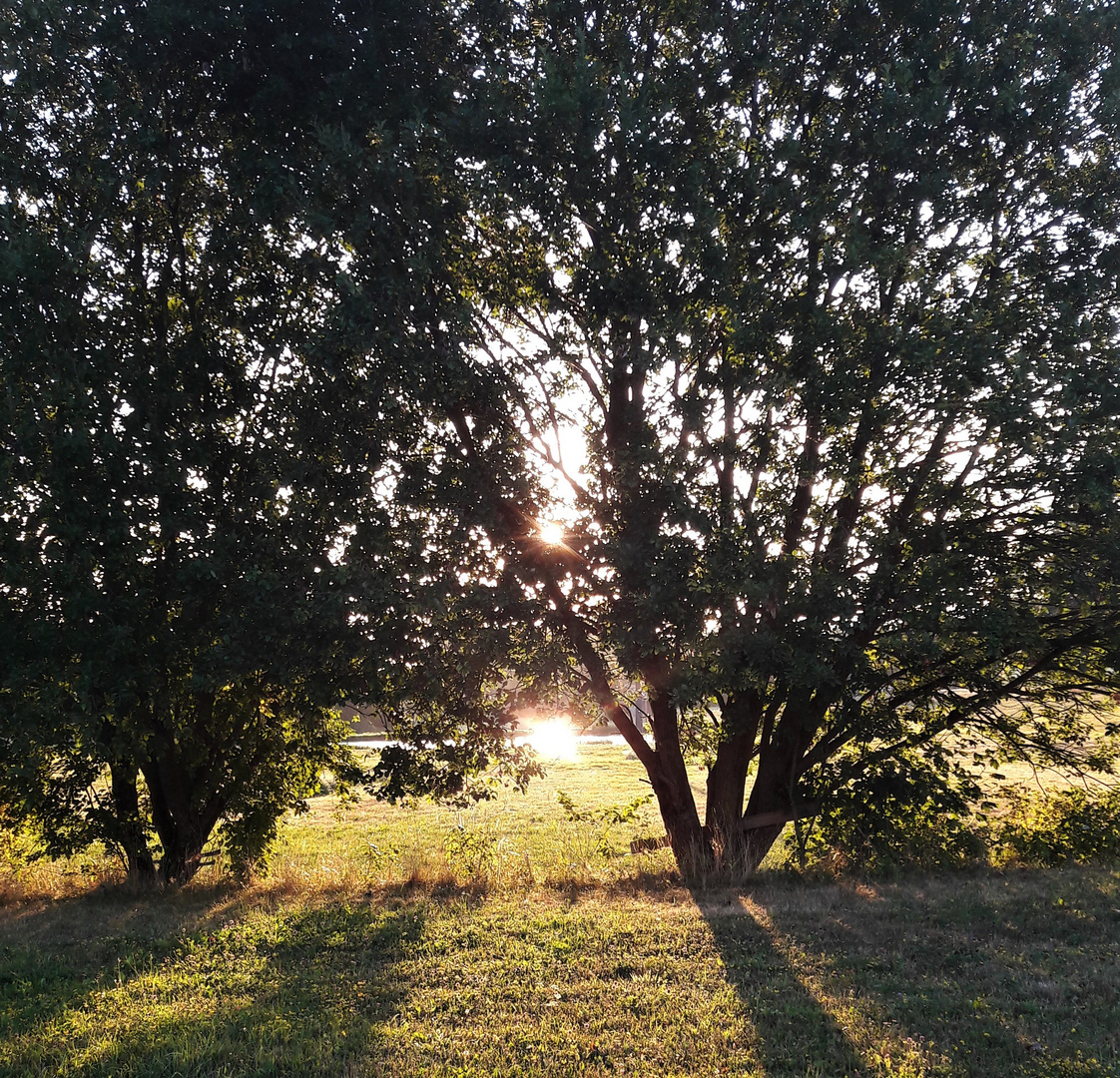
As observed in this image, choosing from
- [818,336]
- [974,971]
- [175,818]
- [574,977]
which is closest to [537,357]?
[818,336]

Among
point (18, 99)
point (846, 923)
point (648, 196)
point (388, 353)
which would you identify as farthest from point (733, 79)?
point (846, 923)

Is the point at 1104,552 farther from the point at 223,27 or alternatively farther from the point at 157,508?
the point at 223,27

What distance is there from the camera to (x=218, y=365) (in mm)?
8984

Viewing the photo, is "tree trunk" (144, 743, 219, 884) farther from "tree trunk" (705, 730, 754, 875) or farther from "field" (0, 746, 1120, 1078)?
"tree trunk" (705, 730, 754, 875)

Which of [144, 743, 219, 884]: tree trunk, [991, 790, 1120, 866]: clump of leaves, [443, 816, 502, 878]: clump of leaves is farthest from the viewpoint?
[144, 743, 219, 884]: tree trunk

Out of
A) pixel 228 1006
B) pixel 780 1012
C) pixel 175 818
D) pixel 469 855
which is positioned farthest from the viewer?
pixel 175 818

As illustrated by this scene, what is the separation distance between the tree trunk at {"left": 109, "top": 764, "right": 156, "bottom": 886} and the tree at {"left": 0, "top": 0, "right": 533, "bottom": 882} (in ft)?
5.92

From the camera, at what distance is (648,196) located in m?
8.20

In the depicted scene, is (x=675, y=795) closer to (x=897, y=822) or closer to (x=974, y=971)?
(x=897, y=822)

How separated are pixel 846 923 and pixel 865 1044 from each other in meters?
2.85

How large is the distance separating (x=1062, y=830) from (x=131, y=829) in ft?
44.7

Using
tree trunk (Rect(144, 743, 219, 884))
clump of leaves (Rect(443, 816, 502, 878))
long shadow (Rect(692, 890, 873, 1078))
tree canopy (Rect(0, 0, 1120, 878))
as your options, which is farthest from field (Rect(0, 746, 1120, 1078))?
tree canopy (Rect(0, 0, 1120, 878))

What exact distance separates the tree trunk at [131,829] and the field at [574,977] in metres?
0.60

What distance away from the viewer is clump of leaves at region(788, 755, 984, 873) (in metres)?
10.1
